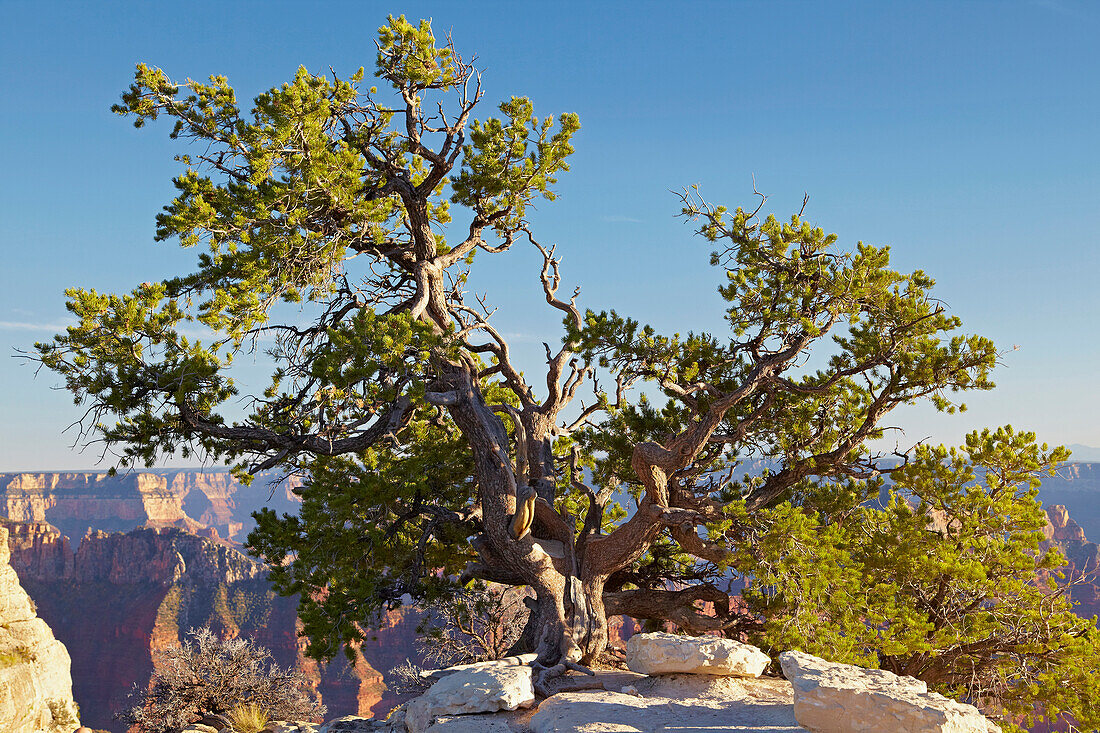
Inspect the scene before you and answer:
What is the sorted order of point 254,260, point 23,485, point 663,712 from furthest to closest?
point 23,485
point 254,260
point 663,712

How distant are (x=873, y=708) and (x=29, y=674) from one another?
30526 millimetres

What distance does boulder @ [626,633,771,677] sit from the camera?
867cm

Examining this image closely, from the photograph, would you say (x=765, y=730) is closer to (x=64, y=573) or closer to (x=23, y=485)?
(x=64, y=573)

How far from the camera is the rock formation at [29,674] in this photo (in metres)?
25.4

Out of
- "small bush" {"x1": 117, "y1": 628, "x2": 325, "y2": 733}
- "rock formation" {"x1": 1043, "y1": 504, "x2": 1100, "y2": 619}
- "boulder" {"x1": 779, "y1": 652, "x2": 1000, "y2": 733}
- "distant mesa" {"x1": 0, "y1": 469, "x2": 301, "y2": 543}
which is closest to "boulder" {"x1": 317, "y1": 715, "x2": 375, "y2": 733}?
"boulder" {"x1": 779, "y1": 652, "x2": 1000, "y2": 733}

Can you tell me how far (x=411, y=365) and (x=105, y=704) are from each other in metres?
97.6

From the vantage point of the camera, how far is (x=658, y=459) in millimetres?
11203

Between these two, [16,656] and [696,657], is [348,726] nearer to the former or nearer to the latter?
[696,657]

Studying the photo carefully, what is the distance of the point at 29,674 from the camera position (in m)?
26.4

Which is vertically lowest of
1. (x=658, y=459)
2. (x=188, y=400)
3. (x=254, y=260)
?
(x=658, y=459)

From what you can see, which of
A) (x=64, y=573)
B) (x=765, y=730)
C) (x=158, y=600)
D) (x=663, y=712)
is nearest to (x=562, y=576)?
(x=663, y=712)

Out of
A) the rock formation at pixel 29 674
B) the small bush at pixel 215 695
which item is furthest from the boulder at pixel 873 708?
the rock formation at pixel 29 674

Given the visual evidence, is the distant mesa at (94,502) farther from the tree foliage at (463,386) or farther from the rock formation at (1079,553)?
the tree foliage at (463,386)

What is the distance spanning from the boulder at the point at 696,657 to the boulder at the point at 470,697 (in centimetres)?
150
